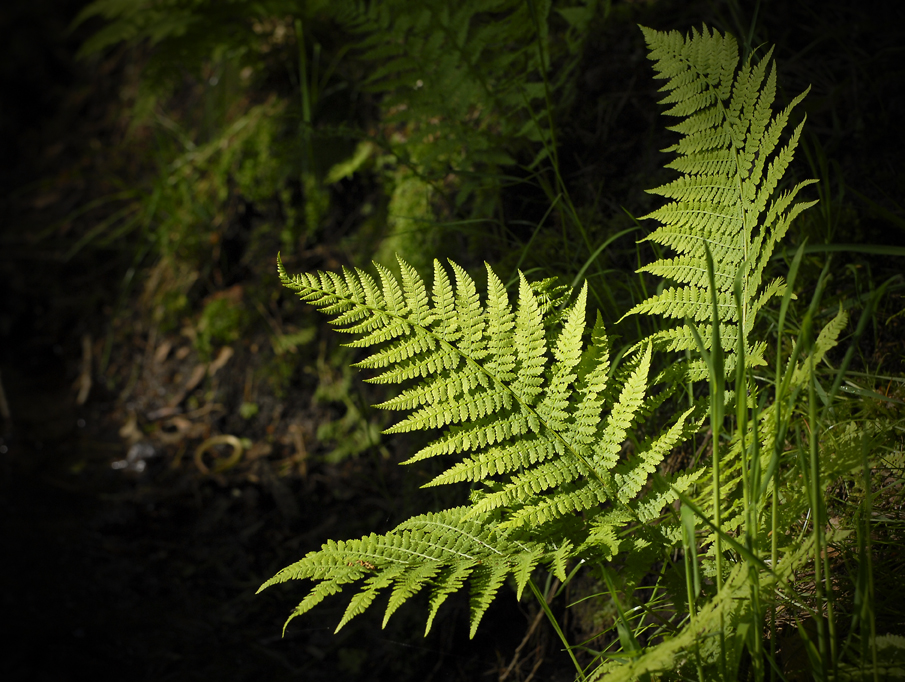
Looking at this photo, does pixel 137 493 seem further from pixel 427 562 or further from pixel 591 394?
pixel 591 394

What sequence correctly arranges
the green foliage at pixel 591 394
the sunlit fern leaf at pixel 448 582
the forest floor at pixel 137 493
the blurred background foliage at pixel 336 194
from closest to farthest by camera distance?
the sunlit fern leaf at pixel 448 582 → the green foliage at pixel 591 394 → the blurred background foliage at pixel 336 194 → the forest floor at pixel 137 493

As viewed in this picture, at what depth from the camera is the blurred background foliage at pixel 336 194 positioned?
1.75 metres

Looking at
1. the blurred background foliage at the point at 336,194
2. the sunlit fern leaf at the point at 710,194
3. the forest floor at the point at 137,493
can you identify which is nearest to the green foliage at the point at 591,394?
the sunlit fern leaf at the point at 710,194

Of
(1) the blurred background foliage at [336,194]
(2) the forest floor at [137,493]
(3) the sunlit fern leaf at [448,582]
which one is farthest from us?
(2) the forest floor at [137,493]

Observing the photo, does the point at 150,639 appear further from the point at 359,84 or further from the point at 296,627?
the point at 359,84

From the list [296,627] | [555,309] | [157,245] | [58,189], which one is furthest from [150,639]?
[58,189]

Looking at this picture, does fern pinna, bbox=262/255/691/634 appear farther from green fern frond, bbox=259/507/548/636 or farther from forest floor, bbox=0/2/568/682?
forest floor, bbox=0/2/568/682

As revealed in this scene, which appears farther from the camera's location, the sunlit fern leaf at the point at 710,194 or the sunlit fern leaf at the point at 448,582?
the sunlit fern leaf at the point at 710,194

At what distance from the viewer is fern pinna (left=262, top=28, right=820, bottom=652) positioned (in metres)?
1.24

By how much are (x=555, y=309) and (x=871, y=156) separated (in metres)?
1.11

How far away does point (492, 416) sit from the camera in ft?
4.45

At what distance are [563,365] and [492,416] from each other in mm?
200

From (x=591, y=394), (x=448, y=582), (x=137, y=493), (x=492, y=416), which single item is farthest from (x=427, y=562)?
(x=137, y=493)

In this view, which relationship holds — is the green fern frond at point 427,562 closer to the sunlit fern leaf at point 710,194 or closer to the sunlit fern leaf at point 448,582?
the sunlit fern leaf at point 448,582
